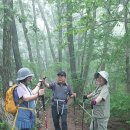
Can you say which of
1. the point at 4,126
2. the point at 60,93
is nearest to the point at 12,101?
the point at 4,126

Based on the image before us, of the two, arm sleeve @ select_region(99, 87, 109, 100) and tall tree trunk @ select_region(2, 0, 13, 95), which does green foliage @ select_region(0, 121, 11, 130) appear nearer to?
arm sleeve @ select_region(99, 87, 109, 100)

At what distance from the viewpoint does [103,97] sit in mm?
6723

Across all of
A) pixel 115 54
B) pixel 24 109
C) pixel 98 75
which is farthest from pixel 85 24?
pixel 24 109

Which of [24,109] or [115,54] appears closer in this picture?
[24,109]

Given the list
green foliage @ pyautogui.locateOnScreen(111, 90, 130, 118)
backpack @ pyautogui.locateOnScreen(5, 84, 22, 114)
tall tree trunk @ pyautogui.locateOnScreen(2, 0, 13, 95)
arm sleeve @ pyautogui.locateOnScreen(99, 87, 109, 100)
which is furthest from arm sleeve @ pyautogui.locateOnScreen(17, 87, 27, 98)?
green foliage @ pyautogui.locateOnScreen(111, 90, 130, 118)

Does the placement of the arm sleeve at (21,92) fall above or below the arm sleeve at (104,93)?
above

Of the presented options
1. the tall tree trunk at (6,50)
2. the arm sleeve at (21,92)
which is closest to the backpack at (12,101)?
the arm sleeve at (21,92)

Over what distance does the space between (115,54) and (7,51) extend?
16.1 feet

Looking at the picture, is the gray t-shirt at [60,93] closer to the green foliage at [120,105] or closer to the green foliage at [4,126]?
the green foliage at [4,126]

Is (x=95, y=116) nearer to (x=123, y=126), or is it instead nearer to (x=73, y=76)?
(x=123, y=126)

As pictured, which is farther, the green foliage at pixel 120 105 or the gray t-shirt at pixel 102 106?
A: the green foliage at pixel 120 105

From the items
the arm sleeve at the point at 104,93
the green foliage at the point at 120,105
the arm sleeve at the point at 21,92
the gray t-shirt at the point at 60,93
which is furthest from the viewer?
the green foliage at the point at 120,105

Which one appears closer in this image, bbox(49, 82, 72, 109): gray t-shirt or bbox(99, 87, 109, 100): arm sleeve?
bbox(99, 87, 109, 100): arm sleeve

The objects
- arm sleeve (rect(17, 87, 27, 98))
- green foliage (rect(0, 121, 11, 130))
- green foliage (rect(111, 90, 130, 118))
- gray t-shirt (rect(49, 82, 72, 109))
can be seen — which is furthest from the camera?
green foliage (rect(111, 90, 130, 118))
